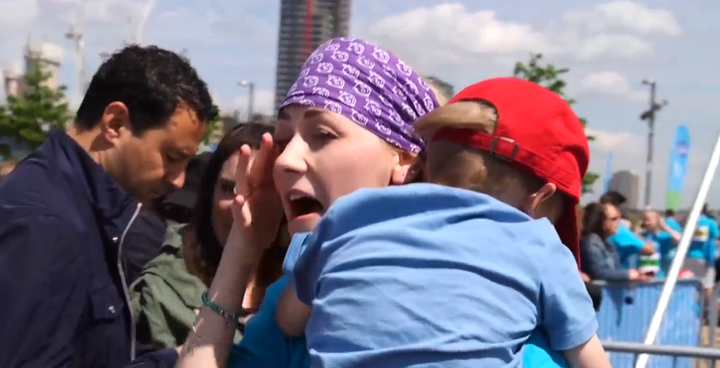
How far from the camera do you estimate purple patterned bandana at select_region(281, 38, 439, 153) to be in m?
1.47

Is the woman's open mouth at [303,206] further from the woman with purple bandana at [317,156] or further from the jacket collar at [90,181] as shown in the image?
the jacket collar at [90,181]

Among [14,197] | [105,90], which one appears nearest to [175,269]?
[105,90]

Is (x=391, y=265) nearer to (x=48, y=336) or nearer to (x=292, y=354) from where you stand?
(x=292, y=354)

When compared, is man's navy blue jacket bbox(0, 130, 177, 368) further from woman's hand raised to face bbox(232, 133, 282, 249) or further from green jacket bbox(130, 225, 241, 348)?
woman's hand raised to face bbox(232, 133, 282, 249)

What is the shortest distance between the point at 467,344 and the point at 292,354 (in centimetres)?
37

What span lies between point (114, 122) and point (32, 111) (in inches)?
1008

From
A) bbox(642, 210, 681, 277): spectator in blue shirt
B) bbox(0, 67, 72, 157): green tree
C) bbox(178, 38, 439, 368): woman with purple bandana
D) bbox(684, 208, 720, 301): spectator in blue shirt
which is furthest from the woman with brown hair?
bbox(0, 67, 72, 157): green tree

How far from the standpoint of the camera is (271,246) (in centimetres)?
172

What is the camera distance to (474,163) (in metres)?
1.38

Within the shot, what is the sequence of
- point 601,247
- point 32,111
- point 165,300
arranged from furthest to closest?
point 32,111
point 601,247
point 165,300

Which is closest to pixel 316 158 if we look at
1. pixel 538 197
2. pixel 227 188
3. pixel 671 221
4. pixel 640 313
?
pixel 538 197

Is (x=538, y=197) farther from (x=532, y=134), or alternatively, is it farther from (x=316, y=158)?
(x=316, y=158)

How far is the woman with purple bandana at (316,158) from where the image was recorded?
1.42m

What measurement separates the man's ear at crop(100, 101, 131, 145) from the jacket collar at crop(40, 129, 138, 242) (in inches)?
7.8
